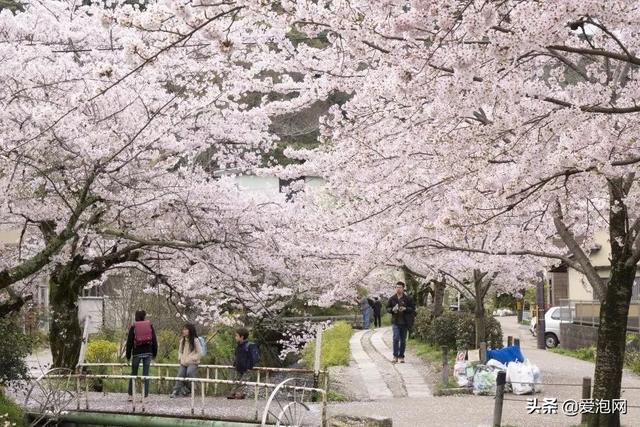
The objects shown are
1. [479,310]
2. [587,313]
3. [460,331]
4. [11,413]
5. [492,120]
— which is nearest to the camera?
[492,120]

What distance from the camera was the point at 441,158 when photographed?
26.1 ft

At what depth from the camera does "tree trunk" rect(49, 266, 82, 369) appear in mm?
13133

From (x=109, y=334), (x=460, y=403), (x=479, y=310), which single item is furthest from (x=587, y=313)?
(x=109, y=334)

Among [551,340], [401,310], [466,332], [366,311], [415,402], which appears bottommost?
[415,402]

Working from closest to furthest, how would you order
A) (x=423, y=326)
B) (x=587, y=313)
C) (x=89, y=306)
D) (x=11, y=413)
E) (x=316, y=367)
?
(x=11, y=413) < (x=316, y=367) < (x=587, y=313) < (x=423, y=326) < (x=89, y=306)

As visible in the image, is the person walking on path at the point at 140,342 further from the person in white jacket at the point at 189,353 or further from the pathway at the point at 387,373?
the pathway at the point at 387,373

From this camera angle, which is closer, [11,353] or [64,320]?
[11,353]

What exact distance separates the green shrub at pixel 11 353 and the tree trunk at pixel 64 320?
5.89 ft

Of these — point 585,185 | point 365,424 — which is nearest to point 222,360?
point 365,424

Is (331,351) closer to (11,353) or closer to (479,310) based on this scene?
(479,310)

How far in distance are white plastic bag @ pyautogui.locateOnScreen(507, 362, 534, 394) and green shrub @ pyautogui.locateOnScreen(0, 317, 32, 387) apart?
745cm

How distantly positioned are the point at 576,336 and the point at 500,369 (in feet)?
37.1

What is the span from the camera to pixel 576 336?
24.6 m

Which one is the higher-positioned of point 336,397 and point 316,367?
point 316,367
